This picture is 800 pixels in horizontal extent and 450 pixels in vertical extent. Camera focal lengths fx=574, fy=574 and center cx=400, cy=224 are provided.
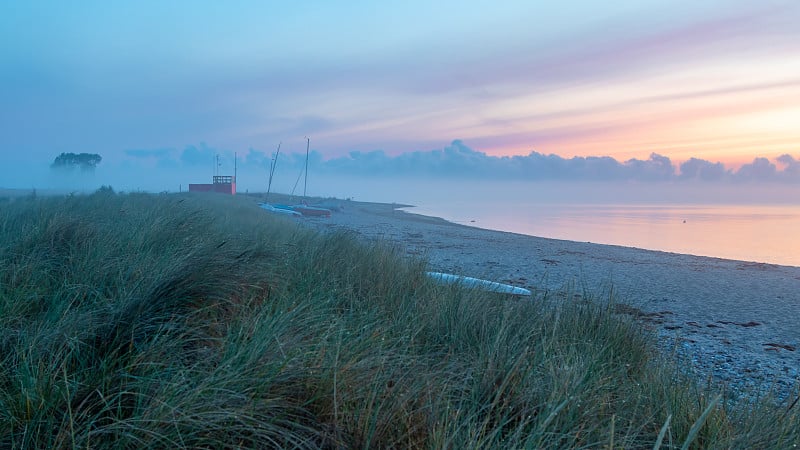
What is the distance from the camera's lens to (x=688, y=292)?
11.1 metres

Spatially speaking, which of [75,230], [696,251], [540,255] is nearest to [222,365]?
[75,230]

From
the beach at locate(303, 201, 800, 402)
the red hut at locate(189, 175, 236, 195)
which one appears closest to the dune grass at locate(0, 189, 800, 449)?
the beach at locate(303, 201, 800, 402)

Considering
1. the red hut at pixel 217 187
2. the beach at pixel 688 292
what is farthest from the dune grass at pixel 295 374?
the red hut at pixel 217 187

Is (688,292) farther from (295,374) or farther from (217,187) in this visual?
(217,187)

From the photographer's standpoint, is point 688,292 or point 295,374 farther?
point 688,292

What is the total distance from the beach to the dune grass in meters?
0.85

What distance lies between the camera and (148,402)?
8.20 ft

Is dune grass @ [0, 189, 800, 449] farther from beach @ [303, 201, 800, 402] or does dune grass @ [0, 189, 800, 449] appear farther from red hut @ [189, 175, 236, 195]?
red hut @ [189, 175, 236, 195]

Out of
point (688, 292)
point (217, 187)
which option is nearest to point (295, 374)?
point (688, 292)

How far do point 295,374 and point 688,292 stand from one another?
10399 millimetres

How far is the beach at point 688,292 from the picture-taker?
237 inches

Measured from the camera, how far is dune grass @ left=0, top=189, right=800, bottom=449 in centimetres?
237

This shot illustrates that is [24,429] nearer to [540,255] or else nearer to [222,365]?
[222,365]

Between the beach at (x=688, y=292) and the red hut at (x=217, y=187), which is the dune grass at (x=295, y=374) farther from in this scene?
the red hut at (x=217, y=187)
